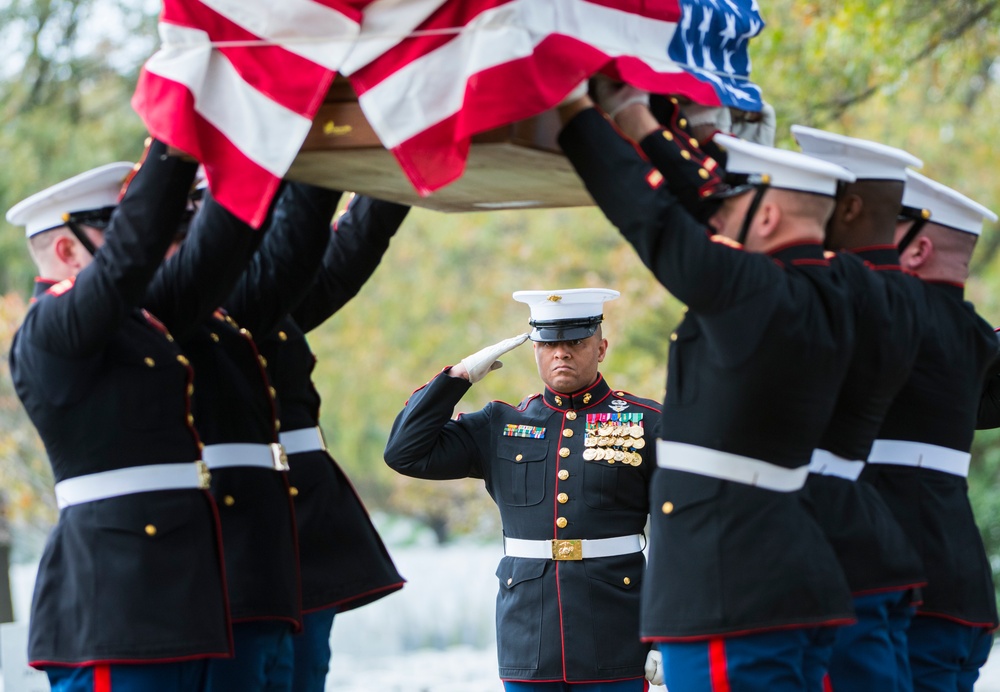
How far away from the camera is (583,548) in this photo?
182 inches

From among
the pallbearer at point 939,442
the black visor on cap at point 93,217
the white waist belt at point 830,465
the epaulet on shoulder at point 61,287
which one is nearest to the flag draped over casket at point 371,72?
the black visor on cap at point 93,217

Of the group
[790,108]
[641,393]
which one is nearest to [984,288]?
[641,393]

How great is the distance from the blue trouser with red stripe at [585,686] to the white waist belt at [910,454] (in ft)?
3.56

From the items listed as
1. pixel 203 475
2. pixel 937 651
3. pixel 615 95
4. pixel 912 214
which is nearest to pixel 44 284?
pixel 203 475

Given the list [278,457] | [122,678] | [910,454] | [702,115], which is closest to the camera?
[122,678]

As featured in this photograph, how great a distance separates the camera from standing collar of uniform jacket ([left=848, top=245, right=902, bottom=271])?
3660 millimetres

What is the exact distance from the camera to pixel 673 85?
11.2 feet

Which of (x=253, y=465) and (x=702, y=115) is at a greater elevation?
(x=702, y=115)

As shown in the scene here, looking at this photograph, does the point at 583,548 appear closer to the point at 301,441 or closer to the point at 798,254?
the point at 301,441

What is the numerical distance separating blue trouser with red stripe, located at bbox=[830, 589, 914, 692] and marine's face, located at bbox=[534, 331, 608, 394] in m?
1.48

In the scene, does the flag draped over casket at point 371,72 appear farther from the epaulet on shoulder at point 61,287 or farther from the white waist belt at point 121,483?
the white waist belt at point 121,483

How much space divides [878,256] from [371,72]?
56.6 inches

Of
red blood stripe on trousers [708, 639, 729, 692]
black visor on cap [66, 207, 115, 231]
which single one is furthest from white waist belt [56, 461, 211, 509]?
red blood stripe on trousers [708, 639, 729, 692]

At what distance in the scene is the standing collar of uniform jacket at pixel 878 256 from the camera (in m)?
3.66
